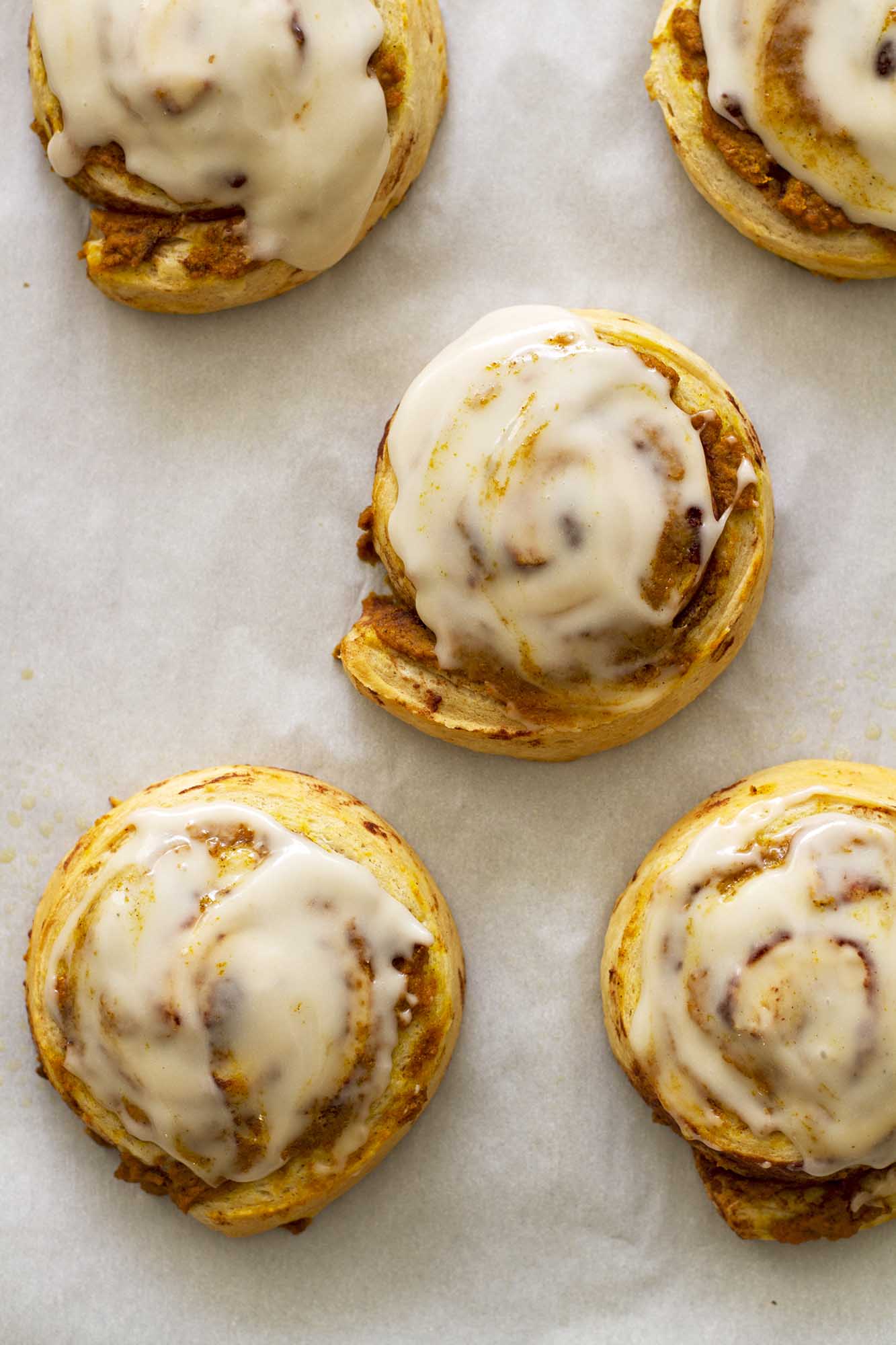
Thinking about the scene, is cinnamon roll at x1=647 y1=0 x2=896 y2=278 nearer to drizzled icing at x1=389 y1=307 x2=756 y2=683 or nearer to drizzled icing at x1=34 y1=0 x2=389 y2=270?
drizzled icing at x1=389 y1=307 x2=756 y2=683

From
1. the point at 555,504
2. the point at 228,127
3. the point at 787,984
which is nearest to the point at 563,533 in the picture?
the point at 555,504

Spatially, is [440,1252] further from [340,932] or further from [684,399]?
[684,399]

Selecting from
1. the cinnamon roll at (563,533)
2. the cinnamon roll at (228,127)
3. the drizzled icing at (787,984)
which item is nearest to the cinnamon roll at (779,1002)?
the drizzled icing at (787,984)

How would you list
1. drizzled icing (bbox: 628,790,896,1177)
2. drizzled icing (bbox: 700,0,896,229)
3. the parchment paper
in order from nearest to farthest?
1. drizzled icing (bbox: 628,790,896,1177)
2. drizzled icing (bbox: 700,0,896,229)
3. the parchment paper

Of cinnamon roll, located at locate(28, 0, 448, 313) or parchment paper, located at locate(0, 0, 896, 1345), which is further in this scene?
parchment paper, located at locate(0, 0, 896, 1345)

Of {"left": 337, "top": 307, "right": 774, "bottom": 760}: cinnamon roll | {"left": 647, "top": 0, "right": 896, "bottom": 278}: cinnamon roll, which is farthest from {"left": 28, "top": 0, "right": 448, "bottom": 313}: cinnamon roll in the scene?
{"left": 647, "top": 0, "right": 896, "bottom": 278}: cinnamon roll

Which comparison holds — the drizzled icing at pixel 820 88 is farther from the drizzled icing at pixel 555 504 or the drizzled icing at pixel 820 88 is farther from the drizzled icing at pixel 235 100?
the drizzled icing at pixel 235 100
